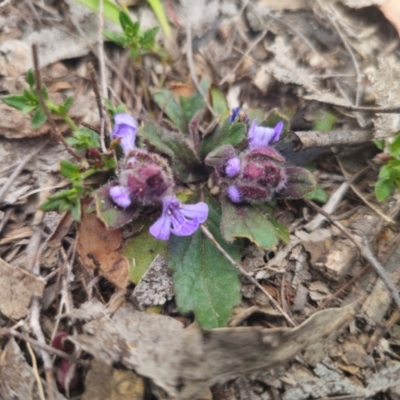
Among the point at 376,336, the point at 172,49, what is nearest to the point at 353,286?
the point at 376,336

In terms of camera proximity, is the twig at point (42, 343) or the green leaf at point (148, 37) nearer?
the twig at point (42, 343)

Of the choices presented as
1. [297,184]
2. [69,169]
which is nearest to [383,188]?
[297,184]

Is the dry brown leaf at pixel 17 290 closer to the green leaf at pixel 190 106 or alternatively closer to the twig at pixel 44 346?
the twig at pixel 44 346

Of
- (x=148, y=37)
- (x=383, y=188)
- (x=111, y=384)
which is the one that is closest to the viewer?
(x=111, y=384)

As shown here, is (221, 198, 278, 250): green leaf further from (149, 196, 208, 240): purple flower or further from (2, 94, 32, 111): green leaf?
(2, 94, 32, 111): green leaf

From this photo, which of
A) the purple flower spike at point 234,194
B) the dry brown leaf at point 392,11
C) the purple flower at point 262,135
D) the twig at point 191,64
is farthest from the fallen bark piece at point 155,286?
the dry brown leaf at point 392,11

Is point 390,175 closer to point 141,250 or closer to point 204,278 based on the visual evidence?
point 204,278
